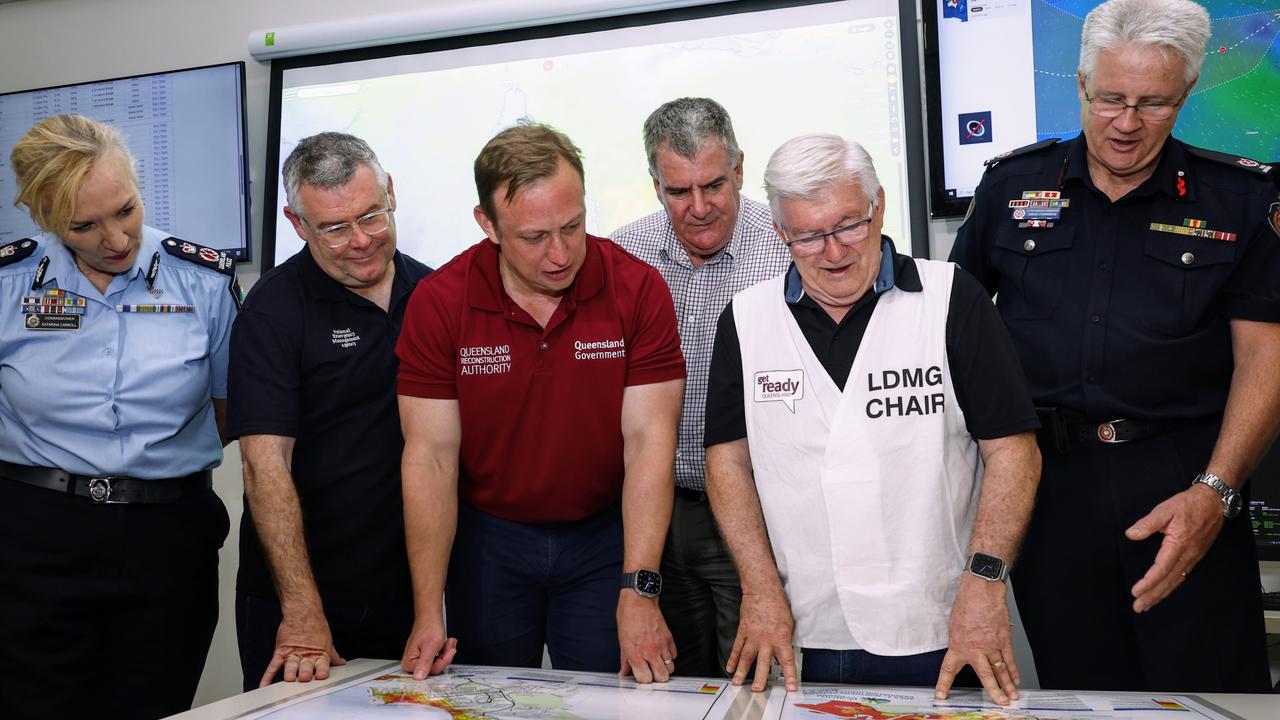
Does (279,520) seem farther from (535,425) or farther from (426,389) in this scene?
(535,425)

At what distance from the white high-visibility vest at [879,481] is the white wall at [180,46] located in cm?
228

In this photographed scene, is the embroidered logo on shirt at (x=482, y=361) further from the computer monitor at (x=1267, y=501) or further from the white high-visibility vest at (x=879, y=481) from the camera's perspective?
the computer monitor at (x=1267, y=501)

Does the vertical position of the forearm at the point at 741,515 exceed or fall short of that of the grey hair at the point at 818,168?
it falls short

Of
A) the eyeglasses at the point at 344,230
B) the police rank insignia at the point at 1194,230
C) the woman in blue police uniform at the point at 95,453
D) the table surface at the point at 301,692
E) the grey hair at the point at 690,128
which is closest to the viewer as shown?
the table surface at the point at 301,692

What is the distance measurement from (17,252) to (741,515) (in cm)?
171

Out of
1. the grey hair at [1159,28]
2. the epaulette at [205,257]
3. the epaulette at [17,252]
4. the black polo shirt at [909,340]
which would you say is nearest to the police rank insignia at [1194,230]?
the grey hair at [1159,28]

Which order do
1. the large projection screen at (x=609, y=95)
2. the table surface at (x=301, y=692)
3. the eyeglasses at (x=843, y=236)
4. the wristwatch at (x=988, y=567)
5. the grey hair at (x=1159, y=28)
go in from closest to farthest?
the table surface at (x=301, y=692) < the wristwatch at (x=988, y=567) < the eyeglasses at (x=843, y=236) < the grey hair at (x=1159, y=28) < the large projection screen at (x=609, y=95)

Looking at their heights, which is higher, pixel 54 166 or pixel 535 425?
pixel 54 166

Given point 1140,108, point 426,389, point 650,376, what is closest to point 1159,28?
point 1140,108

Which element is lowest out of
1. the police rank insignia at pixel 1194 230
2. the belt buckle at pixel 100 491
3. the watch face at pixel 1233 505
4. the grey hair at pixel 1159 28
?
the watch face at pixel 1233 505

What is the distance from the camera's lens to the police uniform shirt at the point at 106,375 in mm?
2137

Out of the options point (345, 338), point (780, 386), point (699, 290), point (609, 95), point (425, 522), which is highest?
point (609, 95)

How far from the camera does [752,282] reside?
2.27m

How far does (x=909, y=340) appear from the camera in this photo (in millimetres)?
1579
